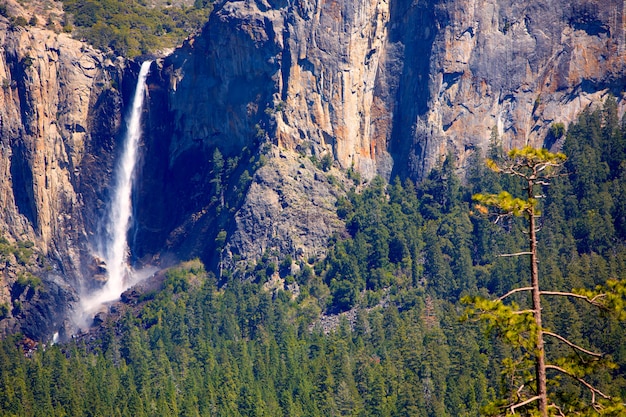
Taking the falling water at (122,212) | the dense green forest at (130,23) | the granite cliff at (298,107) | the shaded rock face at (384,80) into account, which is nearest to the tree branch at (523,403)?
the granite cliff at (298,107)

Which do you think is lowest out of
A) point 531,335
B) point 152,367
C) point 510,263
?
point 152,367

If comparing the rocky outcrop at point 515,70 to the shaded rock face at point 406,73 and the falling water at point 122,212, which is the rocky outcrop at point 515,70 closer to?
the shaded rock face at point 406,73

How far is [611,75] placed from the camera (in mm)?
146500

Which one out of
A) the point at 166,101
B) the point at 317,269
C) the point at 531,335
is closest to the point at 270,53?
the point at 166,101

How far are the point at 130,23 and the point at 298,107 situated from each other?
3126 cm

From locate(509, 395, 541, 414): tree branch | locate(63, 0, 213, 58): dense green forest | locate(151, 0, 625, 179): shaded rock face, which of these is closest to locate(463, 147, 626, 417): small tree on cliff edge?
locate(509, 395, 541, 414): tree branch

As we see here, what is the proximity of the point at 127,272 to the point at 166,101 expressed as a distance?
22.2 metres

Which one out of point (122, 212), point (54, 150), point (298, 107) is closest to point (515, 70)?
point (298, 107)

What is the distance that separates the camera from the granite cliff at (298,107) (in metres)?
146

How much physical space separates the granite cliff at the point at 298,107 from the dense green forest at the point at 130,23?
5816 millimetres

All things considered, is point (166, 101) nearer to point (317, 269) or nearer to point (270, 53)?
point (270, 53)

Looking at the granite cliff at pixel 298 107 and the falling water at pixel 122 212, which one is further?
the falling water at pixel 122 212

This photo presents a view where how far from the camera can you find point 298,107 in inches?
5861

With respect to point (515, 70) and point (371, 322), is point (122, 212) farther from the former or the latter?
point (515, 70)
